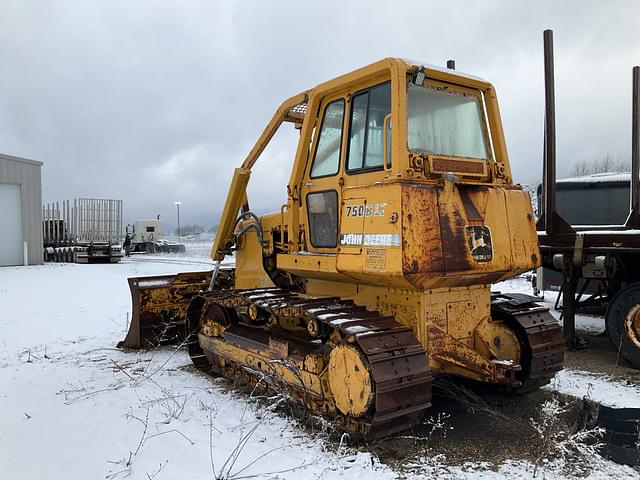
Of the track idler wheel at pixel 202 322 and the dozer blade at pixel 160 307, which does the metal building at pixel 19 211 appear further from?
the track idler wheel at pixel 202 322

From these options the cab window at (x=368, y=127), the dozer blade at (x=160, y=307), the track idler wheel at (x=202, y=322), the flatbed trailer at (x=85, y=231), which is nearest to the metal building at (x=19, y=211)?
the flatbed trailer at (x=85, y=231)

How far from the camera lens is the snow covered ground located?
13.5 ft

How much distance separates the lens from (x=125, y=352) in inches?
313

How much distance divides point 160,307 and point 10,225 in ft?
64.1

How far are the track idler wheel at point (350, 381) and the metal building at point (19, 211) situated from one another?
23511 millimetres

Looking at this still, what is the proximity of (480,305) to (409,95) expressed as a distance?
2.11m

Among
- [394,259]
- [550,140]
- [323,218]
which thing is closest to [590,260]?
[550,140]

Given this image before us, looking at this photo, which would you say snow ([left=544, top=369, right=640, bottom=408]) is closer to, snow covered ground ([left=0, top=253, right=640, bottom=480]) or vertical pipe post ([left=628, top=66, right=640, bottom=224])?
snow covered ground ([left=0, top=253, right=640, bottom=480])

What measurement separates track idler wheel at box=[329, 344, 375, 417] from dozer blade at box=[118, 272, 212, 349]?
3.85 metres

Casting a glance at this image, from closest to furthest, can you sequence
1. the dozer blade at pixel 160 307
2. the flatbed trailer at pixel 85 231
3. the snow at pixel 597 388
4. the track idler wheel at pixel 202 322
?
1. the snow at pixel 597 388
2. the track idler wheel at pixel 202 322
3. the dozer blade at pixel 160 307
4. the flatbed trailer at pixel 85 231

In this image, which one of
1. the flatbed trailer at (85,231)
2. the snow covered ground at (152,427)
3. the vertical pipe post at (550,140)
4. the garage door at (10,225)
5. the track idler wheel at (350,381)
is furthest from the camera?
the flatbed trailer at (85,231)

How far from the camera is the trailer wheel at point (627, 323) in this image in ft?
23.1

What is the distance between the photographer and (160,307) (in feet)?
26.2

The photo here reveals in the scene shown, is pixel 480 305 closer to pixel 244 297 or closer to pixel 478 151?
pixel 478 151
